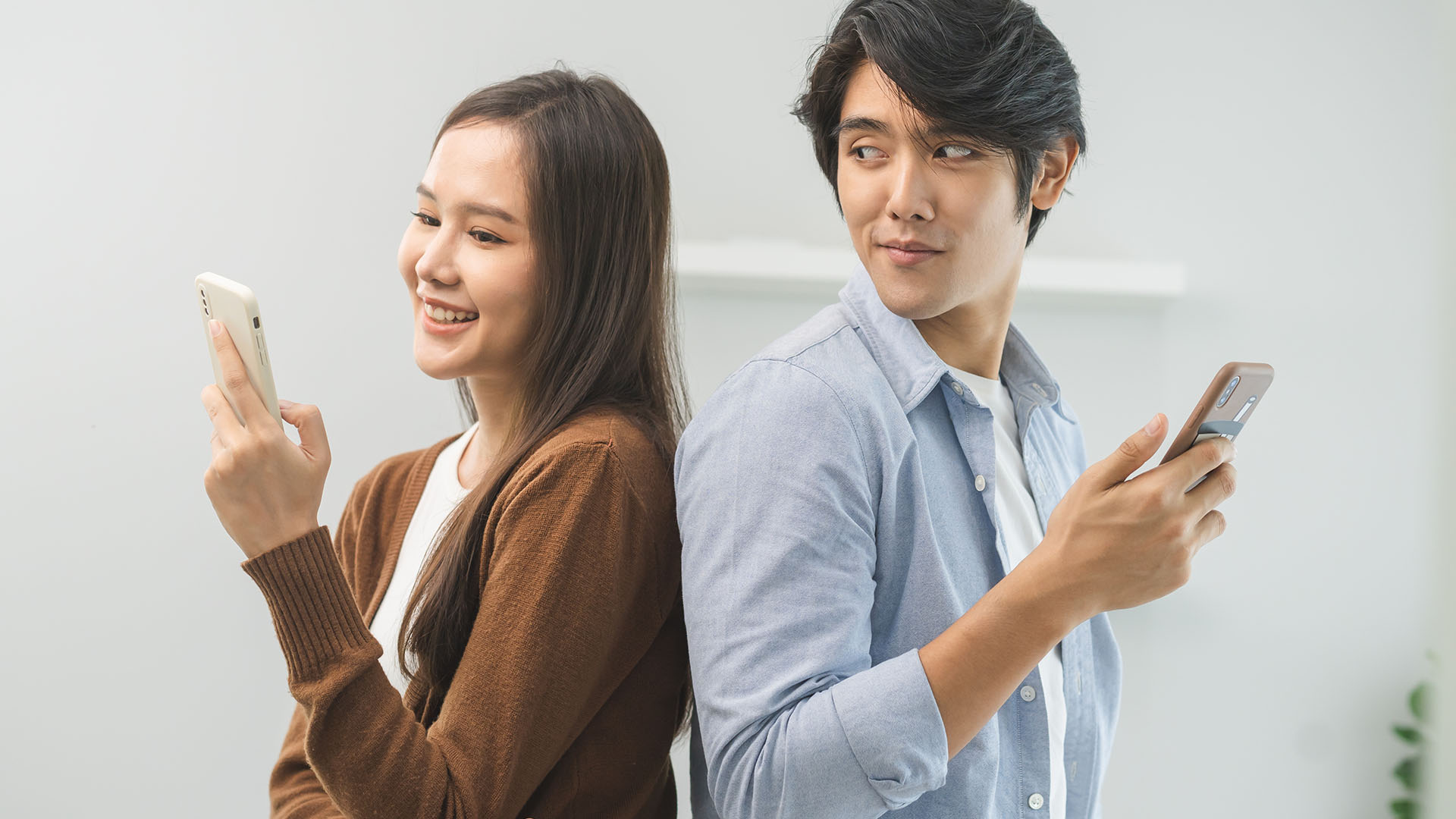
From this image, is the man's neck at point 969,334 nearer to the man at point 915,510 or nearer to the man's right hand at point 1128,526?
the man at point 915,510

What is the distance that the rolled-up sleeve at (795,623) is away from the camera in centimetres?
75

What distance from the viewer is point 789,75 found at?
1755 mm

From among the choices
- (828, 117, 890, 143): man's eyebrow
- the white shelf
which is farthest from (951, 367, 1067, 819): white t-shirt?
the white shelf

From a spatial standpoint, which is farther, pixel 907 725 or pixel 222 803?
pixel 222 803

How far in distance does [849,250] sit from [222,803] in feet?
4.73

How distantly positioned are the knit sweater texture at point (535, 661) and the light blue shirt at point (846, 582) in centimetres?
8

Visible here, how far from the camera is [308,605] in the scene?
0.85 m

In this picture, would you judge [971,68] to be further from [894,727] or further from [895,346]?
[894,727]

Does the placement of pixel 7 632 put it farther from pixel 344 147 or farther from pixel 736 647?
pixel 736 647

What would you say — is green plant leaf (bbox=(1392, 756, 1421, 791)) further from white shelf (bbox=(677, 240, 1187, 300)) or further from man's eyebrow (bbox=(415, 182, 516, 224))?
man's eyebrow (bbox=(415, 182, 516, 224))

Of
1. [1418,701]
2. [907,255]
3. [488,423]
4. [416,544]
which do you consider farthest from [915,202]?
[1418,701]

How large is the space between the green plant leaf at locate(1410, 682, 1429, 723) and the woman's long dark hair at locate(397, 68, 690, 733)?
1548mm

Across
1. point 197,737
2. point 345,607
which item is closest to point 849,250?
point 345,607

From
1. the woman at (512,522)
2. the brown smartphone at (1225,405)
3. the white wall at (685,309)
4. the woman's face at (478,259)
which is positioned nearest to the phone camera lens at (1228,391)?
the brown smartphone at (1225,405)
